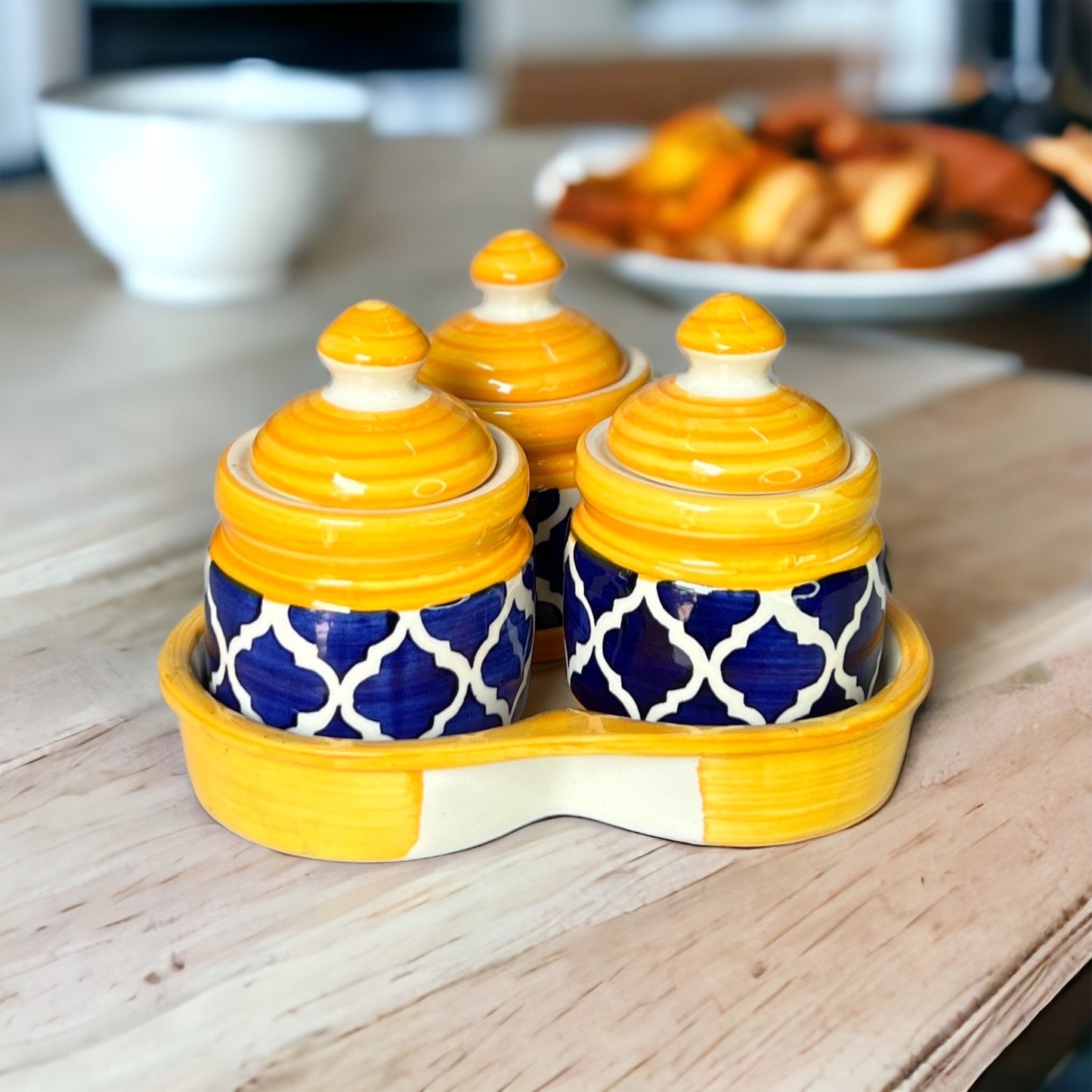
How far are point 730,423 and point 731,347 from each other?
0.09 ft

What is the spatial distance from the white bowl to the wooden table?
1.30ft

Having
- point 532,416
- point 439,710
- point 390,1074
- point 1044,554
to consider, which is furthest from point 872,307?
point 390,1074

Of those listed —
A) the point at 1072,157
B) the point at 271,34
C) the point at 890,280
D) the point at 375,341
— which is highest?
the point at 375,341

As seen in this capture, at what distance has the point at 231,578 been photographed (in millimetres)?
496

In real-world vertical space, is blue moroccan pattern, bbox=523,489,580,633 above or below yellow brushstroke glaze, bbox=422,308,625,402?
below

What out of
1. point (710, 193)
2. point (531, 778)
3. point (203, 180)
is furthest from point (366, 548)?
point (710, 193)

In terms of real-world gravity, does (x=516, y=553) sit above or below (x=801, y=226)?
above

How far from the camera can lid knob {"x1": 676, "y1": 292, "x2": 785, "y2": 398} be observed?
1.61ft

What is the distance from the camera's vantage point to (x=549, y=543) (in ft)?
1.93

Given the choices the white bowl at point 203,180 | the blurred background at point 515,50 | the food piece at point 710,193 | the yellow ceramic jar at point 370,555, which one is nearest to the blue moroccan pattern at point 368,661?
the yellow ceramic jar at point 370,555

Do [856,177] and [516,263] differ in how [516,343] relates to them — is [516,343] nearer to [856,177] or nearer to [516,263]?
[516,263]

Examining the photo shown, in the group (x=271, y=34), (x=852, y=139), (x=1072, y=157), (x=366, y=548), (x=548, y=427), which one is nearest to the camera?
(x=366, y=548)

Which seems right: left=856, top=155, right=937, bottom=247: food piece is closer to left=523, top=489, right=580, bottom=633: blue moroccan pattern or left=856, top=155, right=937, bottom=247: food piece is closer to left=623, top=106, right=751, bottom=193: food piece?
left=623, top=106, right=751, bottom=193: food piece

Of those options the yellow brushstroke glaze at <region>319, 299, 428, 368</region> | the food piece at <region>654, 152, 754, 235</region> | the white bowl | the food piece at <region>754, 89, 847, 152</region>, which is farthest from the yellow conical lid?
the food piece at <region>754, 89, 847, 152</region>
